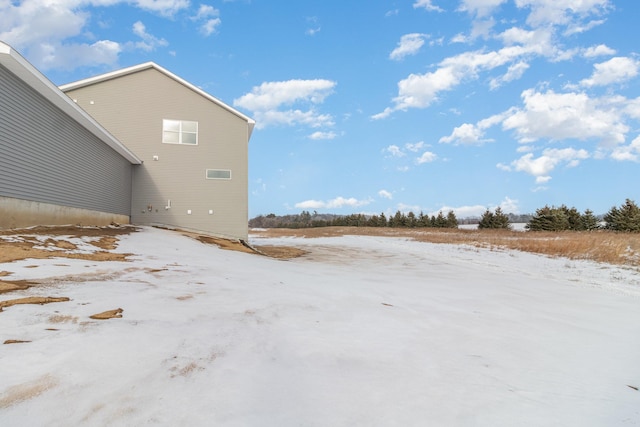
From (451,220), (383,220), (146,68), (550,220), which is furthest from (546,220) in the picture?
(146,68)

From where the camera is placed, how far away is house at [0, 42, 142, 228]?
8234mm

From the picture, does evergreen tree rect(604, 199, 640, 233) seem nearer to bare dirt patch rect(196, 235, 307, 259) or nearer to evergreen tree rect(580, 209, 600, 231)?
evergreen tree rect(580, 209, 600, 231)

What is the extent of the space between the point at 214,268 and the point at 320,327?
4.14 metres

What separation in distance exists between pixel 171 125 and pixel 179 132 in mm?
533

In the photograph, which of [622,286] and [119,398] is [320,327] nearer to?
[119,398]

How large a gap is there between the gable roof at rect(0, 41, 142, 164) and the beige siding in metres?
4.20

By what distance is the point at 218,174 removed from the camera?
17.7 meters

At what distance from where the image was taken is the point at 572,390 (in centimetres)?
267

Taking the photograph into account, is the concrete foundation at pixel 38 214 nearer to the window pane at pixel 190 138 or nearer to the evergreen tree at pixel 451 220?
the window pane at pixel 190 138

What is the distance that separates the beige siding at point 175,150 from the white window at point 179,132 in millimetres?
228

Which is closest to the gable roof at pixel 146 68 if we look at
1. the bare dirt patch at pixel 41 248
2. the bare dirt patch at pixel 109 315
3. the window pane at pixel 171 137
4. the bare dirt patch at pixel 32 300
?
the window pane at pixel 171 137

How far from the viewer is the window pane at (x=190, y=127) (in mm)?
17547

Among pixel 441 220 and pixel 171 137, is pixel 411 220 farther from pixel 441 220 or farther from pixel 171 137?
pixel 171 137

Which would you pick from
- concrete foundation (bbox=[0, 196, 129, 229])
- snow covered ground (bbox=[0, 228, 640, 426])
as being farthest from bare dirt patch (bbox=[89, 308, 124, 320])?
concrete foundation (bbox=[0, 196, 129, 229])
